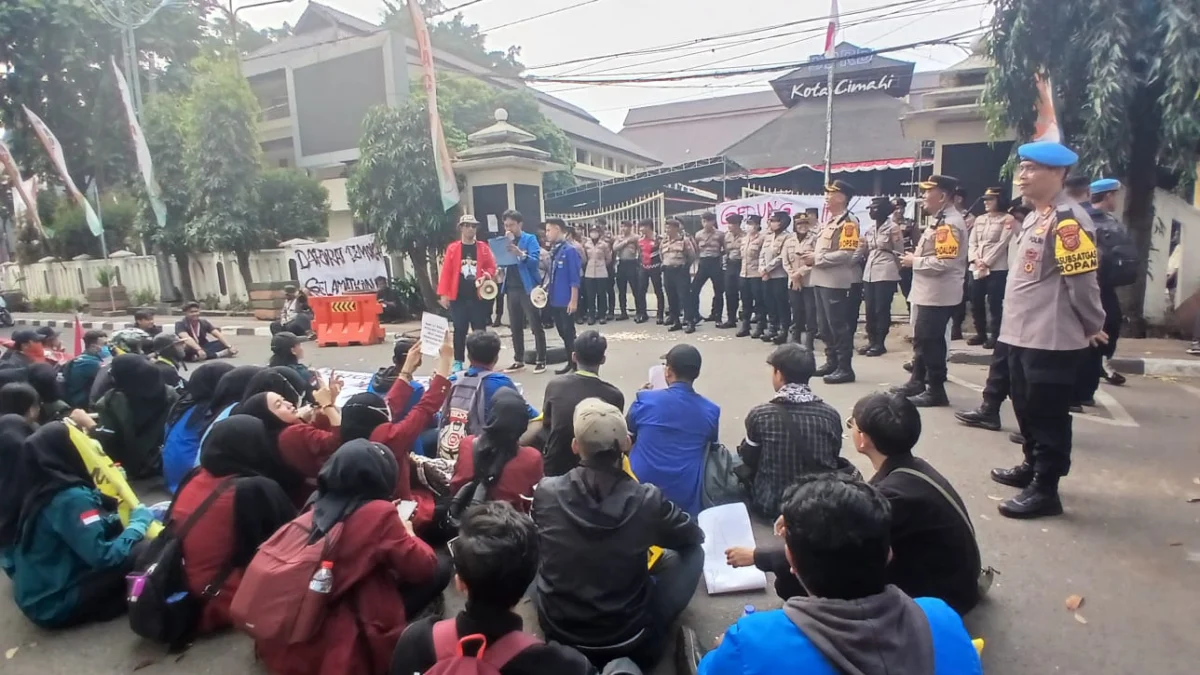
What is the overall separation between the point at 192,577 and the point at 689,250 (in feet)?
29.9

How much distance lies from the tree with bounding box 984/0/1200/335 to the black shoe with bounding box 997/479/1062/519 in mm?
5534

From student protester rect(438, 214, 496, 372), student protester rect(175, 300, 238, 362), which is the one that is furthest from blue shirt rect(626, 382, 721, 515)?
student protester rect(175, 300, 238, 362)

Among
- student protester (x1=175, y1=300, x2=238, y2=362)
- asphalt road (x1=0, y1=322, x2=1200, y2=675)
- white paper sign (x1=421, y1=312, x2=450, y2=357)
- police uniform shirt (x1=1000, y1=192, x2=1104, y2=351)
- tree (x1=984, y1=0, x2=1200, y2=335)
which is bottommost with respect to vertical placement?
asphalt road (x1=0, y1=322, x2=1200, y2=675)

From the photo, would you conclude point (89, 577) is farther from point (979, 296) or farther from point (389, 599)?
point (979, 296)

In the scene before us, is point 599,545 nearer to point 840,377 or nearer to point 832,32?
point 840,377

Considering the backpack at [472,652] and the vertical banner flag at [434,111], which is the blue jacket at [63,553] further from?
the vertical banner flag at [434,111]

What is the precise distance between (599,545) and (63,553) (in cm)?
247

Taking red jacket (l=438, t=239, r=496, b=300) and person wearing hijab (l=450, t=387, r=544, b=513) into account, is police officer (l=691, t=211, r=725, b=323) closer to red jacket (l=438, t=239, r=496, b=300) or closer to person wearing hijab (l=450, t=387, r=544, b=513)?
red jacket (l=438, t=239, r=496, b=300)

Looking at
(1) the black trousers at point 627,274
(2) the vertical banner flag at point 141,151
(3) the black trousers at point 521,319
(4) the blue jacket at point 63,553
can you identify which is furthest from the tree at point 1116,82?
(2) the vertical banner flag at point 141,151

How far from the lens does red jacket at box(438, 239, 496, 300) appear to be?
307 inches

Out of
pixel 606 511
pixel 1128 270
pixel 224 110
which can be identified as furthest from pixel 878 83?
pixel 606 511

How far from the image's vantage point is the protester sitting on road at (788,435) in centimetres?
375

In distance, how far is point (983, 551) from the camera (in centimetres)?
376

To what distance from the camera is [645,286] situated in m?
12.6
